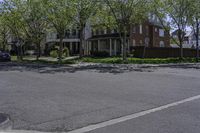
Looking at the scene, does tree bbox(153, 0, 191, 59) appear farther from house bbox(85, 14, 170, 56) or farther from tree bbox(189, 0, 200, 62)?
house bbox(85, 14, 170, 56)

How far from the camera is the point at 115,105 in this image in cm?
982

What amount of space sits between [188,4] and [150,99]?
1096 inches

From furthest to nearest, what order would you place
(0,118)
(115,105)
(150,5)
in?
→ (150,5) < (115,105) < (0,118)

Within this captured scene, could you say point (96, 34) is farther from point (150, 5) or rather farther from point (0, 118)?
point (0, 118)

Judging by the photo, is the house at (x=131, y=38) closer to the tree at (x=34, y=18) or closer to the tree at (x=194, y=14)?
the tree at (x=194, y=14)

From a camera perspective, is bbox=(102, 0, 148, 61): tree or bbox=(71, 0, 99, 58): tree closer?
bbox=(102, 0, 148, 61): tree

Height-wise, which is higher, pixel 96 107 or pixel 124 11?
pixel 124 11

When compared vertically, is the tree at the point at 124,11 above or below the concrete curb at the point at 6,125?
above

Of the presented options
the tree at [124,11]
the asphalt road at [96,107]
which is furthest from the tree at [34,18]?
the asphalt road at [96,107]

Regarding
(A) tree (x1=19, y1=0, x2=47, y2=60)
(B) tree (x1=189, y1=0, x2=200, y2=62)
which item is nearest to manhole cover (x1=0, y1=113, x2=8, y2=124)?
(A) tree (x1=19, y1=0, x2=47, y2=60)

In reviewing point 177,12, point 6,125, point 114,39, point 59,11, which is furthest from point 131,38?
point 6,125

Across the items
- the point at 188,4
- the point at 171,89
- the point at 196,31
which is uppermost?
the point at 188,4

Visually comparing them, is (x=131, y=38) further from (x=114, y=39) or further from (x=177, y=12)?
(x=177, y=12)

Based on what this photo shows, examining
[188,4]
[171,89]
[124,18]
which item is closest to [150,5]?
[124,18]
